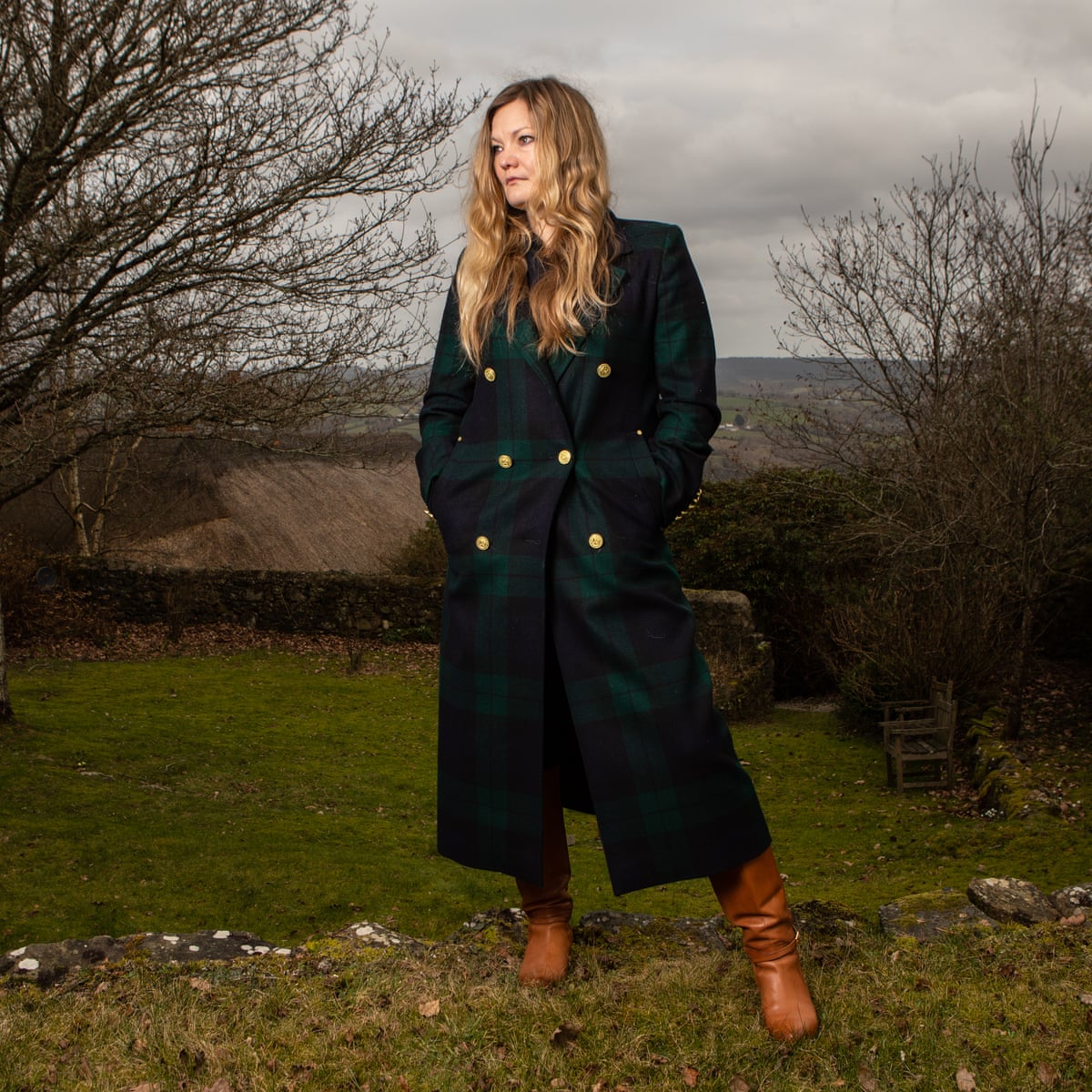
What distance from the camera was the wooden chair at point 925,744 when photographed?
30.7 feet

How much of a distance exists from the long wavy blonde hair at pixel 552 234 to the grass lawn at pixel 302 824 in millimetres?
2589

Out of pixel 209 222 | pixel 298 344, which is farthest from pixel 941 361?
pixel 209 222

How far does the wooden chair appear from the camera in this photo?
936cm

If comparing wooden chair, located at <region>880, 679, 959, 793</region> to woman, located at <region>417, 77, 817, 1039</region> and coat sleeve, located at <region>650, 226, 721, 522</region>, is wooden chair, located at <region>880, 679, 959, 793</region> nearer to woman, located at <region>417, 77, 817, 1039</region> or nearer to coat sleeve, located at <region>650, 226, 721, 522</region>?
woman, located at <region>417, 77, 817, 1039</region>

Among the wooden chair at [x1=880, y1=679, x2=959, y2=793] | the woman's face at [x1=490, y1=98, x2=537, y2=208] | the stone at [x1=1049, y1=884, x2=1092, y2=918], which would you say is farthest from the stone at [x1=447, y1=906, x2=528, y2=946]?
the wooden chair at [x1=880, y1=679, x2=959, y2=793]

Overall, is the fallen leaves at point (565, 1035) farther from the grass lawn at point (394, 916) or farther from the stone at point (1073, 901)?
the stone at point (1073, 901)

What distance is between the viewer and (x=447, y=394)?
3146 millimetres

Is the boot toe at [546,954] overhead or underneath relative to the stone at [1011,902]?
overhead

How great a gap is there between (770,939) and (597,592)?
1.03 m

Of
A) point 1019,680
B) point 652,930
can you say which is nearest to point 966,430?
point 1019,680

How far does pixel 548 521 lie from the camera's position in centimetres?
276

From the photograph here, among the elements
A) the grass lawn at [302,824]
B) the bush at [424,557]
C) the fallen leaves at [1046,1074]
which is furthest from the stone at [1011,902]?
the bush at [424,557]

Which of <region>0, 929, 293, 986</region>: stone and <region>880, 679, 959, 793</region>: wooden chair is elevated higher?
<region>0, 929, 293, 986</region>: stone

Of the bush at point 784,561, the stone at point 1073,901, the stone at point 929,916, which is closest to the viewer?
the stone at point 929,916
